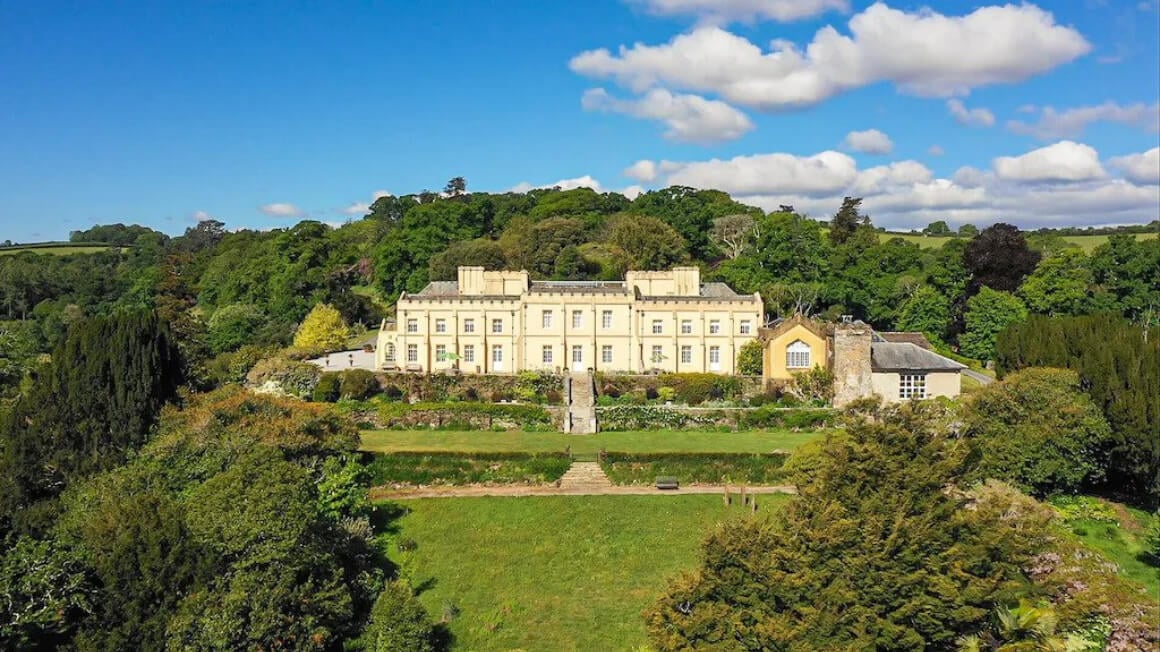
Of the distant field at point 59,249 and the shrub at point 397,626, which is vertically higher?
the distant field at point 59,249

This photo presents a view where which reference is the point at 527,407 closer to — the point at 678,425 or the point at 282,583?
the point at 678,425

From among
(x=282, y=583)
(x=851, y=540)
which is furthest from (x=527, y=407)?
(x=851, y=540)

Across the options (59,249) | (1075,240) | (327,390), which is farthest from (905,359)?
(59,249)

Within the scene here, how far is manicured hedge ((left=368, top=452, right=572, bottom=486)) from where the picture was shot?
94.4 feet

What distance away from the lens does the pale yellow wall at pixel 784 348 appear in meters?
39.0

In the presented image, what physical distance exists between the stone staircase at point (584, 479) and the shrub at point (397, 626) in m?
11.2

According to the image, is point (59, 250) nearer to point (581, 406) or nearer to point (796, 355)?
point (581, 406)

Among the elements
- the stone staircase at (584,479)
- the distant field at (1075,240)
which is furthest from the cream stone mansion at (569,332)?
the distant field at (1075,240)

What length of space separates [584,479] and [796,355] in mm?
15093

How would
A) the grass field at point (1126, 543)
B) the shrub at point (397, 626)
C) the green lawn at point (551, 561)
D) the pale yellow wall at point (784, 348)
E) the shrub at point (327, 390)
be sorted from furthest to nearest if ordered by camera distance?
the pale yellow wall at point (784, 348)
the shrub at point (327, 390)
the grass field at point (1126, 543)
the green lawn at point (551, 561)
the shrub at point (397, 626)

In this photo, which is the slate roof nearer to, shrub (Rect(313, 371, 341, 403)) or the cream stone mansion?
the cream stone mansion

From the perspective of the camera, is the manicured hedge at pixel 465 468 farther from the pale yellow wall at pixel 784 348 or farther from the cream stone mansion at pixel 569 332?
the pale yellow wall at pixel 784 348

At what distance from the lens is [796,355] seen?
39312mm

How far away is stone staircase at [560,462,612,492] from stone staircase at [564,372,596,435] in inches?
196
